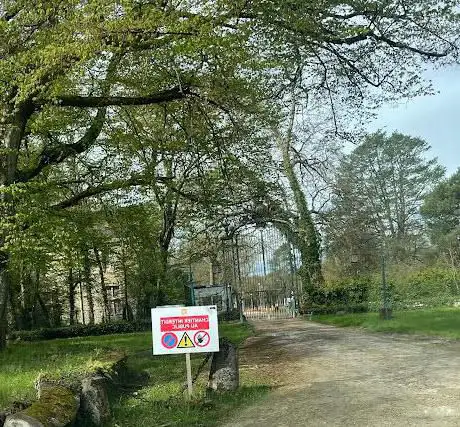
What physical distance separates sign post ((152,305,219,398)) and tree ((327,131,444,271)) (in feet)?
69.7

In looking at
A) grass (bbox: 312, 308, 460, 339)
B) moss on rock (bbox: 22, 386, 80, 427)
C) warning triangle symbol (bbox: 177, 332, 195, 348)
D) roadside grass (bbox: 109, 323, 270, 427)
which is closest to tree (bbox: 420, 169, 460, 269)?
grass (bbox: 312, 308, 460, 339)

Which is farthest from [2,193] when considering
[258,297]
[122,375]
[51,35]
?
[258,297]

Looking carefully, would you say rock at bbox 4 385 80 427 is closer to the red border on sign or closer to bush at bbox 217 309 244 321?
the red border on sign

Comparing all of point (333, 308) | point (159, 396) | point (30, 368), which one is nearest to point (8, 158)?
point (30, 368)

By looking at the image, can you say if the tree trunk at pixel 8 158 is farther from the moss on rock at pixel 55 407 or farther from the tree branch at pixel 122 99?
the moss on rock at pixel 55 407

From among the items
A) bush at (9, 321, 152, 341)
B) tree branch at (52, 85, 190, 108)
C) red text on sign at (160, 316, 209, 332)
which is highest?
tree branch at (52, 85, 190, 108)

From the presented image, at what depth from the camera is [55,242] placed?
15.0 meters

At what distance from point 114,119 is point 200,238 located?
8.47m

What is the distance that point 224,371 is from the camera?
30.2 feet

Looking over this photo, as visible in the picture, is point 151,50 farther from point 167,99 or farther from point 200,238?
point 200,238

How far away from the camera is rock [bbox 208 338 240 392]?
30.0 ft

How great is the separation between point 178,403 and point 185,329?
1.05 metres

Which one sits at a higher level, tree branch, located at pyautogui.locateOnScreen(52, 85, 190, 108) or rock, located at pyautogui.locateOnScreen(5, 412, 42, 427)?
tree branch, located at pyautogui.locateOnScreen(52, 85, 190, 108)

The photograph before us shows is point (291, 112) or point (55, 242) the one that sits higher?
point (291, 112)
